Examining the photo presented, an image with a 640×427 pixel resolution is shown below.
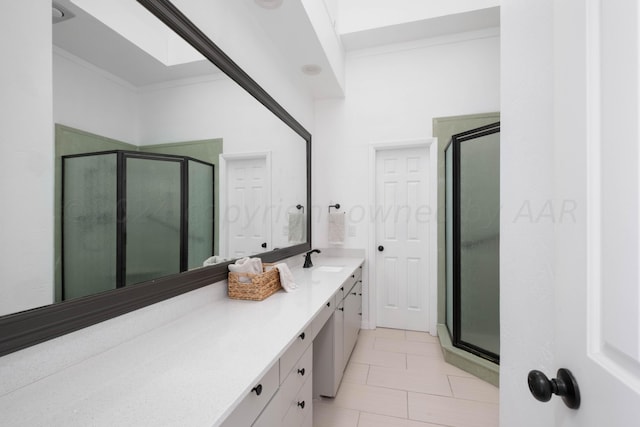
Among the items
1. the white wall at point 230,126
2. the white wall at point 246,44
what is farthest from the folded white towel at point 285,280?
the white wall at point 246,44

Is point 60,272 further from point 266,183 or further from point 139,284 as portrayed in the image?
point 266,183

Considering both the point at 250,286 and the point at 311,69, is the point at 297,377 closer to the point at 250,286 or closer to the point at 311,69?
the point at 250,286

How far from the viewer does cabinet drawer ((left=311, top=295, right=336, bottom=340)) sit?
4.73ft

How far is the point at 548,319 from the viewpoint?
679mm

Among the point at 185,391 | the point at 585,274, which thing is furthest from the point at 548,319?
the point at 185,391

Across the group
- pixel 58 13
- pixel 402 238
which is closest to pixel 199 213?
pixel 58 13

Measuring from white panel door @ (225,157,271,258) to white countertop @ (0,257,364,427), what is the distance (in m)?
0.59

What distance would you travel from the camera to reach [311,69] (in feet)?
8.82

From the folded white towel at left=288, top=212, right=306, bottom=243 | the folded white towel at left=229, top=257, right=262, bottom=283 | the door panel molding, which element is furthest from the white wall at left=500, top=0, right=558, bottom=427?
the door panel molding

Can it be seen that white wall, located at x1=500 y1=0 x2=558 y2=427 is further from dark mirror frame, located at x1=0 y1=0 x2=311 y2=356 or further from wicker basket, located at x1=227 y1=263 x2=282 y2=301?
dark mirror frame, located at x1=0 y1=0 x2=311 y2=356

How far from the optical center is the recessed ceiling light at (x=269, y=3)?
1.80m

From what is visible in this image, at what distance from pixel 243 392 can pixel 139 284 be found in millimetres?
640

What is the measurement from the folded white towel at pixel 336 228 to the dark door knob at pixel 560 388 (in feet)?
8.81

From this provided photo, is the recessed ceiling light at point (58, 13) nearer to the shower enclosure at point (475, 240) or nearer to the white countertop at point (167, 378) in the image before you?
the white countertop at point (167, 378)
